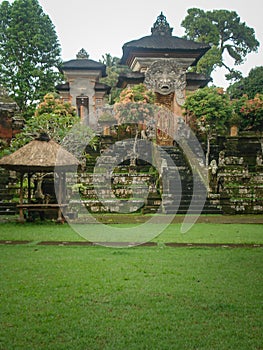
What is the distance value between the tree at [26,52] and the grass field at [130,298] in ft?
86.2

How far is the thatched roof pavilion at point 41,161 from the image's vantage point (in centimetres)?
1400

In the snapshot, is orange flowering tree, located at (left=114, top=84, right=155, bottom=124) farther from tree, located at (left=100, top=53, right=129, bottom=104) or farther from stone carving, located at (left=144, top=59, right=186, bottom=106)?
tree, located at (left=100, top=53, right=129, bottom=104)

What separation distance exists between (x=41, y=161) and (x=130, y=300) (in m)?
8.60

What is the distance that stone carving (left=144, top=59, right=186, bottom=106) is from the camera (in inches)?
1040

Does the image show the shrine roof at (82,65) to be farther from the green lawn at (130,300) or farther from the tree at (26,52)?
the green lawn at (130,300)

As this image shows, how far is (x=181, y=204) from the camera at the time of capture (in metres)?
17.6

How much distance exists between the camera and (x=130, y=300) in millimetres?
6066

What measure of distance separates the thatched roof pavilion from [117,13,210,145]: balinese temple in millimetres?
11244

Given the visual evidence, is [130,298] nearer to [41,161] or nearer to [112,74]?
[41,161]

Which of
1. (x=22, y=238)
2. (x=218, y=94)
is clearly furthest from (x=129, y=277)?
(x=218, y=94)

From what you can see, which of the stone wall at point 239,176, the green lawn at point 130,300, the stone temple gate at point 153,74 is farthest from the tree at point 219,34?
the green lawn at point 130,300

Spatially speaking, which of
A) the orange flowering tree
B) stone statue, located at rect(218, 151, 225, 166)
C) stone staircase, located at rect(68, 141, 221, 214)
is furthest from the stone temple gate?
stone staircase, located at rect(68, 141, 221, 214)

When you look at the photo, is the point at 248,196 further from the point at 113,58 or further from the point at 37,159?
the point at 113,58

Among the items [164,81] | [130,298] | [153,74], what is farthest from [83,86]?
[130,298]
